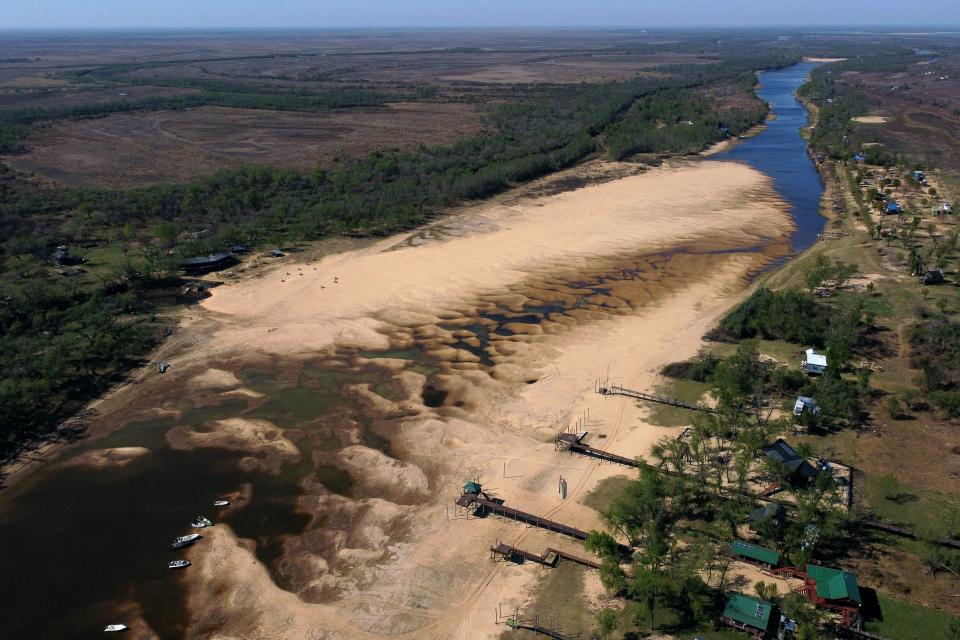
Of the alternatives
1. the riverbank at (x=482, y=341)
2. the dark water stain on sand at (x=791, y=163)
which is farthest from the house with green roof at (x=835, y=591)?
the dark water stain on sand at (x=791, y=163)

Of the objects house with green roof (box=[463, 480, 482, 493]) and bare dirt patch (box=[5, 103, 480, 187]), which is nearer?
house with green roof (box=[463, 480, 482, 493])

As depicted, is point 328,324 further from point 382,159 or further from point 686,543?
point 382,159

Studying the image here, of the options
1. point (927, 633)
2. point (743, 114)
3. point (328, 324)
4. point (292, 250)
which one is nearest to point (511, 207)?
point (292, 250)

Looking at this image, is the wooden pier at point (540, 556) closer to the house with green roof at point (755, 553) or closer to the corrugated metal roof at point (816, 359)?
the house with green roof at point (755, 553)

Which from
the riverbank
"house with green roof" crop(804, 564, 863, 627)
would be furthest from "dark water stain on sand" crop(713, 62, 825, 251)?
"house with green roof" crop(804, 564, 863, 627)

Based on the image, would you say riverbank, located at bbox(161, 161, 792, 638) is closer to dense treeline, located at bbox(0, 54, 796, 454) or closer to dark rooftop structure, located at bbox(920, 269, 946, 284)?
dense treeline, located at bbox(0, 54, 796, 454)

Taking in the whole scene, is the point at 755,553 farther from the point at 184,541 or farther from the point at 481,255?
the point at 481,255
